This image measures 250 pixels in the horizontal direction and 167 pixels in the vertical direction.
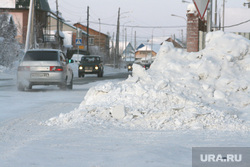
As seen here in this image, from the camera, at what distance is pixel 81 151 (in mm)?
5633

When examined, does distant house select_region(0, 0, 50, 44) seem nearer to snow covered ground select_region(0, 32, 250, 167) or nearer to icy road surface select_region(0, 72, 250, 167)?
snow covered ground select_region(0, 32, 250, 167)

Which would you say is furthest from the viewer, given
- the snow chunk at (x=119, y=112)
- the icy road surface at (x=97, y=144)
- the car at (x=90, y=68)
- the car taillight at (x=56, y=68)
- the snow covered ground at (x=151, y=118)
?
the car at (x=90, y=68)

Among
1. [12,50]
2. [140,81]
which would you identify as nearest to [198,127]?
[140,81]

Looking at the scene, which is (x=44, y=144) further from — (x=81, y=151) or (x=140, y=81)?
(x=140, y=81)

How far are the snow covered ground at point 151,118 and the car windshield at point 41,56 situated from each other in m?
5.67

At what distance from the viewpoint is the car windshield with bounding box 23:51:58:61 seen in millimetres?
17250

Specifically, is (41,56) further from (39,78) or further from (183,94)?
(183,94)

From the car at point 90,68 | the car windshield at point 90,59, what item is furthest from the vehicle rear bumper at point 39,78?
the car windshield at point 90,59

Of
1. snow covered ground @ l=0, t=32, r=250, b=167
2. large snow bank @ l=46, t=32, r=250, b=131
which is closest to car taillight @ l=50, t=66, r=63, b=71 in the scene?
snow covered ground @ l=0, t=32, r=250, b=167

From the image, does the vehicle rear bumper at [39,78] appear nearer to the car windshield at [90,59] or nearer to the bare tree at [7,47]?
the car windshield at [90,59]

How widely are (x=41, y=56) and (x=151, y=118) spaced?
1008 centimetres

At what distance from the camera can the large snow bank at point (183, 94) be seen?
7.86 m

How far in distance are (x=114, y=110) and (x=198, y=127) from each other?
151cm

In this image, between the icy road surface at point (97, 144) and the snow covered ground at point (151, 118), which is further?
the snow covered ground at point (151, 118)
